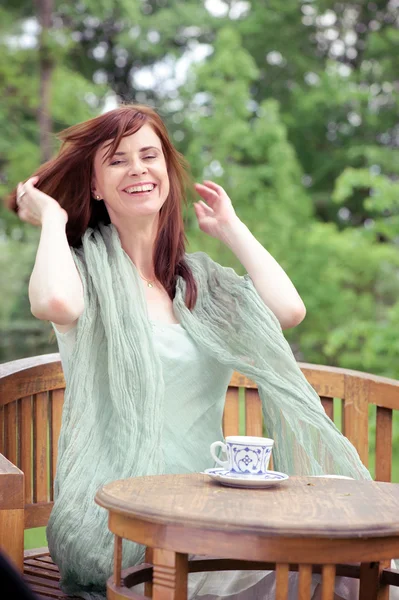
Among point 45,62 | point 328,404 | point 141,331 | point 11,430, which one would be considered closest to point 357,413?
point 328,404

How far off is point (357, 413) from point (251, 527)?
162 cm

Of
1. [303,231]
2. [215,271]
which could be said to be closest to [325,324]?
[303,231]

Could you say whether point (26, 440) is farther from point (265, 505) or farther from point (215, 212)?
point (265, 505)

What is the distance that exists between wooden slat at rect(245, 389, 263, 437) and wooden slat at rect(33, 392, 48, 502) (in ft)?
2.34

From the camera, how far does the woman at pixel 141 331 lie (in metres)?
2.40

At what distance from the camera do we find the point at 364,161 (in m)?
15.0

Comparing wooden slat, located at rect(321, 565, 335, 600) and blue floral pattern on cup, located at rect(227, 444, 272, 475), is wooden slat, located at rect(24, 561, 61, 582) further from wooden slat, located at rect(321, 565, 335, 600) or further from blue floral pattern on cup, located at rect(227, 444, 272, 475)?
wooden slat, located at rect(321, 565, 335, 600)

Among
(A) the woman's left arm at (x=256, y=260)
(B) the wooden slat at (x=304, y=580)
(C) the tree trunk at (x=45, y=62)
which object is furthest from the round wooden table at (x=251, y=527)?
(C) the tree trunk at (x=45, y=62)

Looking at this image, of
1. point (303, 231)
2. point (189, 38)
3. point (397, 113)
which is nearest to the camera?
point (303, 231)

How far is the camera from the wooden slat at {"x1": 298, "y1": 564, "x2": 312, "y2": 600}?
1.60m

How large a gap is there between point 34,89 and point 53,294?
1099 cm

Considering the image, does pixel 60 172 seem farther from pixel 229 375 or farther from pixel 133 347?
pixel 229 375

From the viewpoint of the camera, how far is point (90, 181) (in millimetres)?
2793

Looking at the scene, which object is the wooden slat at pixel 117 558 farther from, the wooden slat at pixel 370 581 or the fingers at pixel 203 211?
the fingers at pixel 203 211
